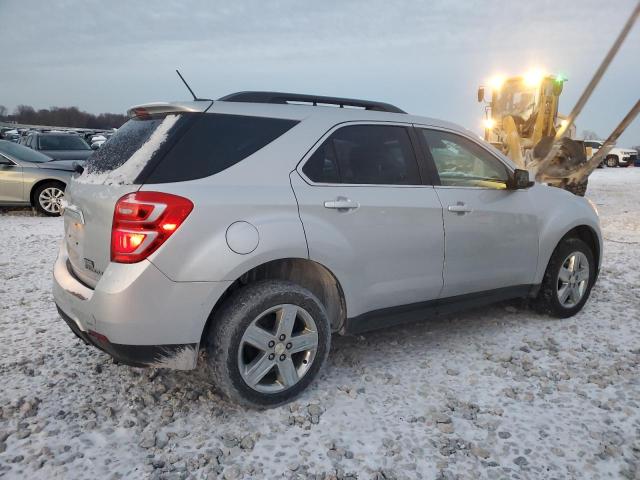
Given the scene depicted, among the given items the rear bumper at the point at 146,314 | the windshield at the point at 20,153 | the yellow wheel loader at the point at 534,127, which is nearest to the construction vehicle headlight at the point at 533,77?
the yellow wheel loader at the point at 534,127

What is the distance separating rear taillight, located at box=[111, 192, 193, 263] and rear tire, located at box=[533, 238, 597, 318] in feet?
10.6

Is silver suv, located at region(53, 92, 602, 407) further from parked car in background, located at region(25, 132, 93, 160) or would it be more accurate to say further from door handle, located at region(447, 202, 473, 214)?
parked car in background, located at region(25, 132, 93, 160)

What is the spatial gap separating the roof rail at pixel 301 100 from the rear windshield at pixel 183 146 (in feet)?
0.72

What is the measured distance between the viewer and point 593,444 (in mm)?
A: 2604

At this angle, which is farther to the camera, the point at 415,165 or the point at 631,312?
the point at 631,312

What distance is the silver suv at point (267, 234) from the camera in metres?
2.50

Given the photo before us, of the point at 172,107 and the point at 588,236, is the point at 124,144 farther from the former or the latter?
the point at 588,236

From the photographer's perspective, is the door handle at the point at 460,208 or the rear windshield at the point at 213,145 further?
the door handle at the point at 460,208

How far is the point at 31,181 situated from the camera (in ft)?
32.3

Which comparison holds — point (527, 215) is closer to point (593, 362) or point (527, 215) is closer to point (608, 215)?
point (593, 362)

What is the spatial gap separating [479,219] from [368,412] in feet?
5.32

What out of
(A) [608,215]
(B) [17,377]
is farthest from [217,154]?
(A) [608,215]

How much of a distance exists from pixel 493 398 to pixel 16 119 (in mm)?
129203

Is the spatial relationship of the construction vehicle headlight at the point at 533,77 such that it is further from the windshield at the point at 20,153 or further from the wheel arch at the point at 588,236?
the windshield at the point at 20,153
